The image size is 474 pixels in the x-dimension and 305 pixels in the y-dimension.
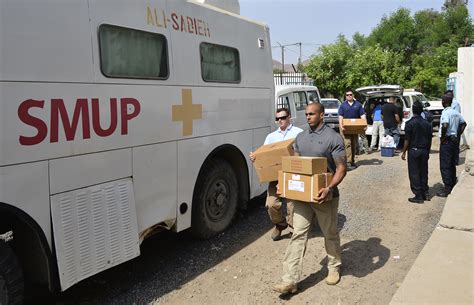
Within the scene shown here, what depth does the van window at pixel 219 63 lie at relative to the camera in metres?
5.26

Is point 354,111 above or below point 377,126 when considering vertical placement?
above

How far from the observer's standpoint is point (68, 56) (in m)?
3.55

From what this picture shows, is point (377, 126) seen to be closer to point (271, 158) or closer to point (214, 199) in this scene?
point (214, 199)

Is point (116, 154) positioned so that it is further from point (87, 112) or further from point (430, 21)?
point (430, 21)

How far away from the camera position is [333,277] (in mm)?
4301

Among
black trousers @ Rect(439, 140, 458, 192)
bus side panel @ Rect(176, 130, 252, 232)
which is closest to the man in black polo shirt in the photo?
black trousers @ Rect(439, 140, 458, 192)

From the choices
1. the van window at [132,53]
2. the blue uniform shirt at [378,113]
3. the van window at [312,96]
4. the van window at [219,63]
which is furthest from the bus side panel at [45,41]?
the blue uniform shirt at [378,113]

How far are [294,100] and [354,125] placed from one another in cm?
183

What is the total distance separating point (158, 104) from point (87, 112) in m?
0.90

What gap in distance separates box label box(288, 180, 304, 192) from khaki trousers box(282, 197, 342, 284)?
16 cm

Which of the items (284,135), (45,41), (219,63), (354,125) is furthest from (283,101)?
(45,41)

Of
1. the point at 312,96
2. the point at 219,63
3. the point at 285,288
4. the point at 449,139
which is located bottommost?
the point at 285,288

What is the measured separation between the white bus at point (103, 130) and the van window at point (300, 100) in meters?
3.70

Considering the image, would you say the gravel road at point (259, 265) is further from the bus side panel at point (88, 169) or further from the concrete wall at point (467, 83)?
the concrete wall at point (467, 83)
